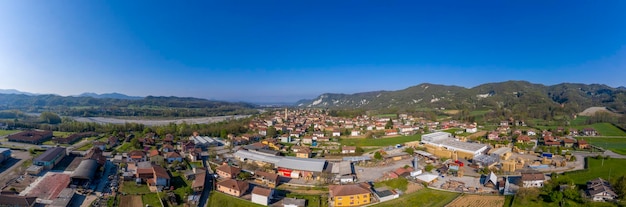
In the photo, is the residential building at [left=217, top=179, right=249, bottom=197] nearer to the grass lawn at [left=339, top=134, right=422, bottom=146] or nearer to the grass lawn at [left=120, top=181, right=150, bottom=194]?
the grass lawn at [left=120, top=181, right=150, bottom=194]

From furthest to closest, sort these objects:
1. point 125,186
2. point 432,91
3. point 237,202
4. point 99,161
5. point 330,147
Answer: point 432,91 → point 330,147 → point 99,161 → point 125,186 → point 237,202

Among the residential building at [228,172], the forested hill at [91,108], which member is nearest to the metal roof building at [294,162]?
the residential building at [228,172]

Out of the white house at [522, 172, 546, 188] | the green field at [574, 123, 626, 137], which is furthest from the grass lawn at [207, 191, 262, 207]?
the green field at [574, 123, 626, 137]

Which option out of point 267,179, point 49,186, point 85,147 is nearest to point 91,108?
point 85,147

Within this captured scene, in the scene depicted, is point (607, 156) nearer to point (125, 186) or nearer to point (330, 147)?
point (330, 147)

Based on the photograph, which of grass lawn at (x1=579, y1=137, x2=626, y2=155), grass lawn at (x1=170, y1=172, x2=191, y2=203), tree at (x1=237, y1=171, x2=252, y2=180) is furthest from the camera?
grass lawn at (x1=579, y1=137, x2=626, y2=155)

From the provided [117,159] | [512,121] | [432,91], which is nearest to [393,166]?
[117,159]
